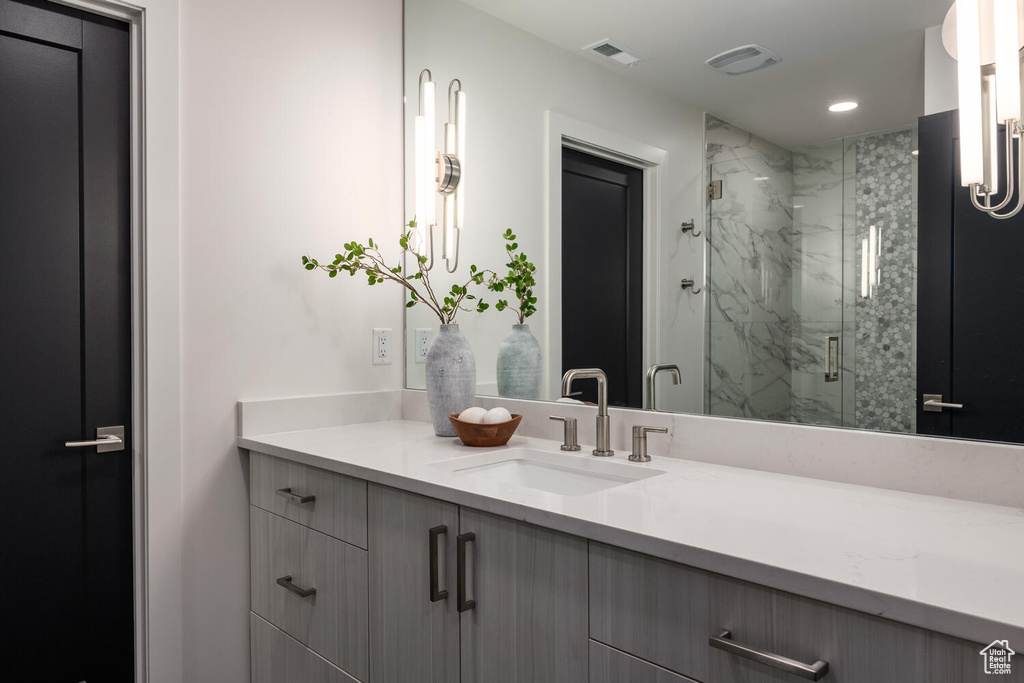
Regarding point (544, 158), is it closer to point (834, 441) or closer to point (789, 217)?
point (789, 217)

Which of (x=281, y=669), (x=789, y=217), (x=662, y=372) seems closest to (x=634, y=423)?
(x=662, y=372)

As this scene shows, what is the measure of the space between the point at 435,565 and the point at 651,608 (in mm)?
432

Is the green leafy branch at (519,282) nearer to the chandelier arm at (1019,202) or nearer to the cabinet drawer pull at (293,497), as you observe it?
the cabinet drawer pull at (293,497)

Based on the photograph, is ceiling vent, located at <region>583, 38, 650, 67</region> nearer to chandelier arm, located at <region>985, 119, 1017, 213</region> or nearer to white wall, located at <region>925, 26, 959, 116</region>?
white wall, located at <region>925, 26, 959, 116</region>

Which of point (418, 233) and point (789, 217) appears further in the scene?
point (418, 233)

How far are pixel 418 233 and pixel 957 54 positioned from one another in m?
1.44

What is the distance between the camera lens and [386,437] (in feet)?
5.69

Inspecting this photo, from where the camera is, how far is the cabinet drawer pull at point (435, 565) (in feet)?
3.78

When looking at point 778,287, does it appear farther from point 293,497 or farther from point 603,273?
point 293,497

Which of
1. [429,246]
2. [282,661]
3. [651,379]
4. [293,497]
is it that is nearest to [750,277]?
[651,379]

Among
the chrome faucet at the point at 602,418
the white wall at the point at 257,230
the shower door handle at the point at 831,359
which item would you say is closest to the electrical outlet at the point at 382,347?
the white wall at the point at 257,230

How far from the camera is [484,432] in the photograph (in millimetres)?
1550

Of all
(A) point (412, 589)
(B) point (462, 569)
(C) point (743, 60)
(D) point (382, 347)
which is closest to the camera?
(B) point (462, 569)

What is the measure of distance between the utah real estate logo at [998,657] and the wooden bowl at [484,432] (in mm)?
1064
